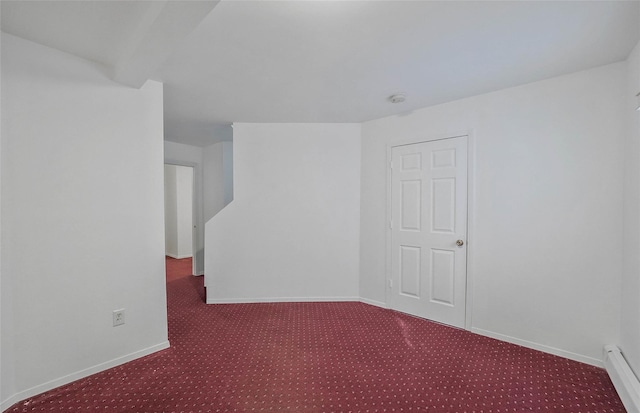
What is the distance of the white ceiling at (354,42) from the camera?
141 centimetres

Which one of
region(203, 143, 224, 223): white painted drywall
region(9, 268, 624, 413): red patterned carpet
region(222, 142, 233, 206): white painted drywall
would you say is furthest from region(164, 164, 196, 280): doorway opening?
region(9, 268, 624, 413): red patterned carpet

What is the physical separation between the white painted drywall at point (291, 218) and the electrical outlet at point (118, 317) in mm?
1349

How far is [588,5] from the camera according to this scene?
1.37 meters

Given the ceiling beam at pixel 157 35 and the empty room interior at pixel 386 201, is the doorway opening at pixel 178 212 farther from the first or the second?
the ceiling beam at pixel 157 35

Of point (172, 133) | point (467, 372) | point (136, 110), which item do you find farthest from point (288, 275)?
point (172, 133)

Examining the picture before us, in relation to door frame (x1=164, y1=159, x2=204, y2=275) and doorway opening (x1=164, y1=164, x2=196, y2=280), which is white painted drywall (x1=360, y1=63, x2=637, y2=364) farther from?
doorway opening (x1=164, y1=164, x2=196, y2=280)

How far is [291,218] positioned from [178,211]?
4.05 meters

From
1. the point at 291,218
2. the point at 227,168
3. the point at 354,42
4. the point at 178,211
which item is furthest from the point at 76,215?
the point at 178,211

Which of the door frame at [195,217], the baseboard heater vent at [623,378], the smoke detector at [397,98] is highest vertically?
the smoke detector at [397,98]

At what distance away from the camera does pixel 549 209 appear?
220 cm

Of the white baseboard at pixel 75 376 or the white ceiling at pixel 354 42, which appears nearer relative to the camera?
the white ceiling at pixel 354 42

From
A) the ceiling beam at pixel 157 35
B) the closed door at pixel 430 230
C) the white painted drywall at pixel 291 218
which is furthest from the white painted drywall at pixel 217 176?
the closed door at pixel 430 230

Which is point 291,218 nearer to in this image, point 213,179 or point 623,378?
point 213,179

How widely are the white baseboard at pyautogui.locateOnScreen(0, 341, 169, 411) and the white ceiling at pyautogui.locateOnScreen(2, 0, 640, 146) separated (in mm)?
2126
